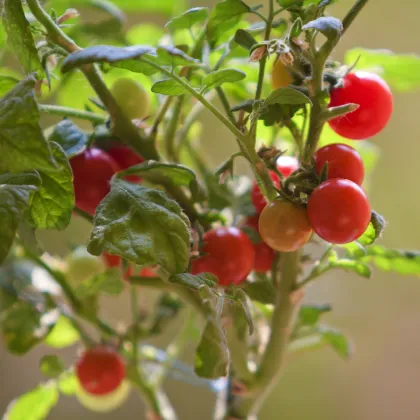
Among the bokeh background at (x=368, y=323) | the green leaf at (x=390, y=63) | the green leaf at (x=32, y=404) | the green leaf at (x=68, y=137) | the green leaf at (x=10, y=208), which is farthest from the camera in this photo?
the bokeh background at (x=368, y=323)

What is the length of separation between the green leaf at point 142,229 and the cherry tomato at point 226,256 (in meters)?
0.07

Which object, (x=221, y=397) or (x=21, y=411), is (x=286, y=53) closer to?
(x=221, y=397)

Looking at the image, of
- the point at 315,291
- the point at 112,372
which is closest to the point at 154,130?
the point at 112,372

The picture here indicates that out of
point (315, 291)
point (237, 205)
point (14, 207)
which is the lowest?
point (315, 291)

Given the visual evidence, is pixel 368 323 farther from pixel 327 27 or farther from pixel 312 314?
pixel 327 27

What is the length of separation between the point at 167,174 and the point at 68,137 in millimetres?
79

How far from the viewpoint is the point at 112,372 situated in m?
0.55

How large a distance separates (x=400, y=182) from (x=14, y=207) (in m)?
0.94

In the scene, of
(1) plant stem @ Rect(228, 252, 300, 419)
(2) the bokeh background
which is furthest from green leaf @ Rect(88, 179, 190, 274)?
(2) the bokeh background

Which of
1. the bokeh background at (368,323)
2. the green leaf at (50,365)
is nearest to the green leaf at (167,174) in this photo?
the green leaf at (50,365)

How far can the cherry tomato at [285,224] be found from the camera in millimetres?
327

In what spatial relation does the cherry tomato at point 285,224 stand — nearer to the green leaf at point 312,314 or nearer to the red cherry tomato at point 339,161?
the red cherry tomato at point 339,161

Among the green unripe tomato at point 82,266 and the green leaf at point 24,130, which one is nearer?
the green leaf at point 24,130

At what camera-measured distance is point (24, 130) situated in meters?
0.27
